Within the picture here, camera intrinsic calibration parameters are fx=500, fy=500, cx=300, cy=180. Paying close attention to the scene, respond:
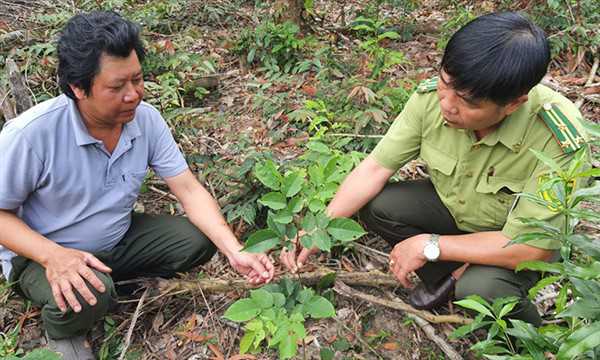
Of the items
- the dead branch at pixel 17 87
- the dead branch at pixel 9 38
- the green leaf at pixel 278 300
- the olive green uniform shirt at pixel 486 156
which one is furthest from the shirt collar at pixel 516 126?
the dead branch at pixel 9 38

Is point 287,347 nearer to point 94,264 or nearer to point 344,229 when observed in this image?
point 344,229

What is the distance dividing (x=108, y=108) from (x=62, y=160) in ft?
1.09

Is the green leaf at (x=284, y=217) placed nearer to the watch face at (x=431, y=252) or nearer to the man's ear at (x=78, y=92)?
the watch face at (x=431, y=252)

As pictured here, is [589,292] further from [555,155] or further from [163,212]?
[163,212]

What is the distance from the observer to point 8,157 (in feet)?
6.96

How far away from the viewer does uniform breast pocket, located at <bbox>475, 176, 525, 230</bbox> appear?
214 cm

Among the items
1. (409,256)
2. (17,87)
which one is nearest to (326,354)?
(409,256)

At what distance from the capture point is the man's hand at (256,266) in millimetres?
2344

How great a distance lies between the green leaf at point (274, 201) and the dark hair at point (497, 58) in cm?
78

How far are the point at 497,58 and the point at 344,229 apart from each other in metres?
0.81

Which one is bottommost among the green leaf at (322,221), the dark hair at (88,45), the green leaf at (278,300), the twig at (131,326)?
the twig at (131,326)

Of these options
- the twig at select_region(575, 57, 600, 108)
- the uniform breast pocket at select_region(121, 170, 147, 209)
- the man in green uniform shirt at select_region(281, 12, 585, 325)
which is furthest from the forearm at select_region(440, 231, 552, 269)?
the twig at select_region(575, 57, 600, 108)

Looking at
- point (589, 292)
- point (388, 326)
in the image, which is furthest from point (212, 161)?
point (589, 292)

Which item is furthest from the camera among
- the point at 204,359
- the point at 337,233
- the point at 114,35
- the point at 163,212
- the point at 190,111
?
the point at 190,111
